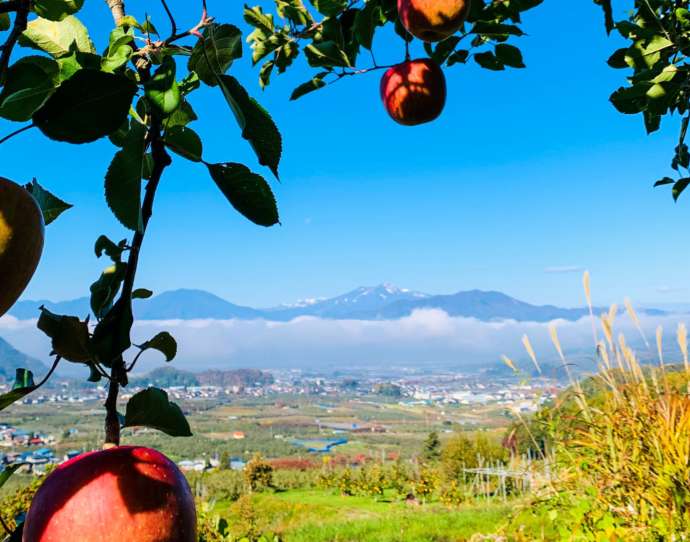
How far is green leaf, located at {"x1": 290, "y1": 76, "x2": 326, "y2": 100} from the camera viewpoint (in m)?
1.64

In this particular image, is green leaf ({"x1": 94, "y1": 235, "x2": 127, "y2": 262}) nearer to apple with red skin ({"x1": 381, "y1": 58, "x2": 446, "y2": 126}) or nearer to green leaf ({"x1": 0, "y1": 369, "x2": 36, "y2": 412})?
green leaf ({"x1": 0, "y1": 369, "x2": 36, "y2": 412})

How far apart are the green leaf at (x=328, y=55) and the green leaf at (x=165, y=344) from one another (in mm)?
1134

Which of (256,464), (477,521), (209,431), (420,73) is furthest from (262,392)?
(420,73)

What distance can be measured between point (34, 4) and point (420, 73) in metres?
1.24

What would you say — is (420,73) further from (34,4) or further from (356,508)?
(356,508)

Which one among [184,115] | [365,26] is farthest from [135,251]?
[365,26]

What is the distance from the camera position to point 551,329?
11.1 ft

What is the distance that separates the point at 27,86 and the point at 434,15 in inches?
38.1

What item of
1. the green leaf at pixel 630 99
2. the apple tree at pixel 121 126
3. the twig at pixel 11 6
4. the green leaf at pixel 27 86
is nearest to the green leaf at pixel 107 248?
the apple tree at pixel 121 126

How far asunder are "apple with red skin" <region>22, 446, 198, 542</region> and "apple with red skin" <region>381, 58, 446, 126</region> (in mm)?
1422

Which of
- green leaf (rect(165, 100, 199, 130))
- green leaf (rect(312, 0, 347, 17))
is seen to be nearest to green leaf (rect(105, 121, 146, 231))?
green leaf (rect(165, 100, 199, 130))

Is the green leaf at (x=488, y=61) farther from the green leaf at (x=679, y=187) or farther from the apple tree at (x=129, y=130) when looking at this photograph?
the apple tree at (x=129, y=130)

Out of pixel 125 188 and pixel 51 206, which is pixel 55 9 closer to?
pixel 51 206

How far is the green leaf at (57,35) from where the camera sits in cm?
63
